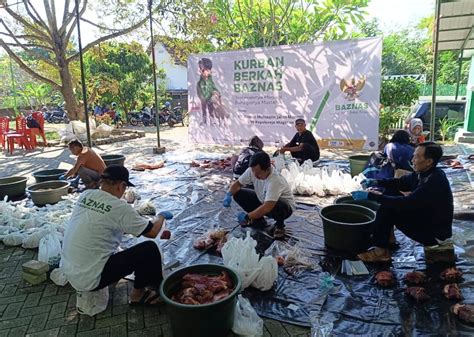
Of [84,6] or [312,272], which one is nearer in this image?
[312,272]

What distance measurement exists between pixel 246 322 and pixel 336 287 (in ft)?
2.88

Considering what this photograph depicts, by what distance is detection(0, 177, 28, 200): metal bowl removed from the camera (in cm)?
530

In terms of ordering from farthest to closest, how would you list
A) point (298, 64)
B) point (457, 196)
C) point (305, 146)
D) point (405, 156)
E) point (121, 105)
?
point (121, 105) < point (298, 64) < point (305, 146) < point (457, 196) < point (405, 156)

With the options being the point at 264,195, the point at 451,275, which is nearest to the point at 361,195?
the point at 451,275

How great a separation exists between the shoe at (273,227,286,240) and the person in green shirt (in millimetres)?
5062

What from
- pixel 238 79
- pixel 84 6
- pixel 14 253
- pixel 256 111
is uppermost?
pixel 84 6

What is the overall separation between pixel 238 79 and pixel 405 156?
A: 460 centimetres

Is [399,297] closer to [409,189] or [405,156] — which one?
[409,189]

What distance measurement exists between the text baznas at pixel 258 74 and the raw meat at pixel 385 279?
529 cm

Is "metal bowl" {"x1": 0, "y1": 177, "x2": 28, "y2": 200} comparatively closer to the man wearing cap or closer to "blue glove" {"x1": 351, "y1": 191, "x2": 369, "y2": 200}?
the man wearing cap

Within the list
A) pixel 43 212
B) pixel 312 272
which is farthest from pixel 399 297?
pixel 43 212

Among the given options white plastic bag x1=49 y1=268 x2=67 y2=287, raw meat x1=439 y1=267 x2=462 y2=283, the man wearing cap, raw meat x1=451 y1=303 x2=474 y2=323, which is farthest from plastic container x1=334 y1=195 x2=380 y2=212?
white plastic bag x1=49 y1=268 x2=67 y2=287

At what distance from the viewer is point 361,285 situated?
8.92ft

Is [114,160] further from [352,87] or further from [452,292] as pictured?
[452,292]
